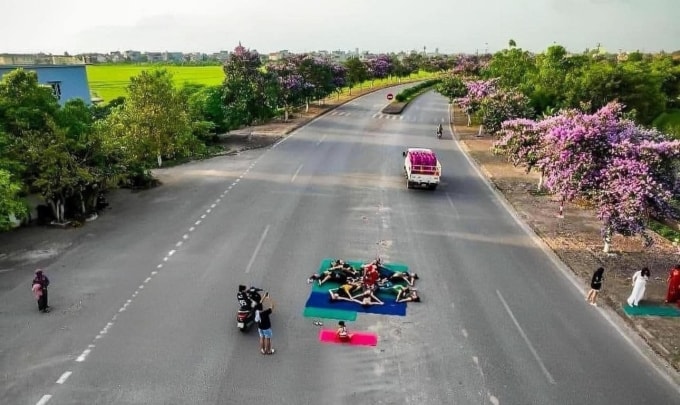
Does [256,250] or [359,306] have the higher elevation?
[256,250]

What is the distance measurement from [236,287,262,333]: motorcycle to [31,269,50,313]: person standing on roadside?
5756mm

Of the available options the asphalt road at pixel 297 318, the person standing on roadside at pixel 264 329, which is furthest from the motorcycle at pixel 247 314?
the person standing on roadside at pixel 264 329

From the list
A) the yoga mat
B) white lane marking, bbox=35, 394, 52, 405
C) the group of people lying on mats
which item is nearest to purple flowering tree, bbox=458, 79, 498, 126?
the group of people lying on mats

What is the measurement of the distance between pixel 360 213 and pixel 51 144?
13589 millimetres

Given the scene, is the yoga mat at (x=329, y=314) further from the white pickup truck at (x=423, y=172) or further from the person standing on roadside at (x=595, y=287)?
the white pickup truck at (x=423, y=172)

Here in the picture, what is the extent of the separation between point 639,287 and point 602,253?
4.43 m

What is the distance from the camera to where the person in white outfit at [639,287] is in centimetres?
1474

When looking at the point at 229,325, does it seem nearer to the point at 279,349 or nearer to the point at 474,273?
the point at 279,349

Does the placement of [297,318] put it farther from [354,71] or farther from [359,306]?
[354,71]

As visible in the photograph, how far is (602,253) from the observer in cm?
1919

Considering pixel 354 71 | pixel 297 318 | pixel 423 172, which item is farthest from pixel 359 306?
pixel 354 71

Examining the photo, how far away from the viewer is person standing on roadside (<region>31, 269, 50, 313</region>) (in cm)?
1420

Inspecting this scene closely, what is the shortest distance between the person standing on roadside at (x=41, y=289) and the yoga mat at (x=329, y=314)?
24.6 feet

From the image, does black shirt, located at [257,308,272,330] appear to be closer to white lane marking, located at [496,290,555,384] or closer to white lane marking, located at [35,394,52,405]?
white lane marking, located at [35,394,52,405]
